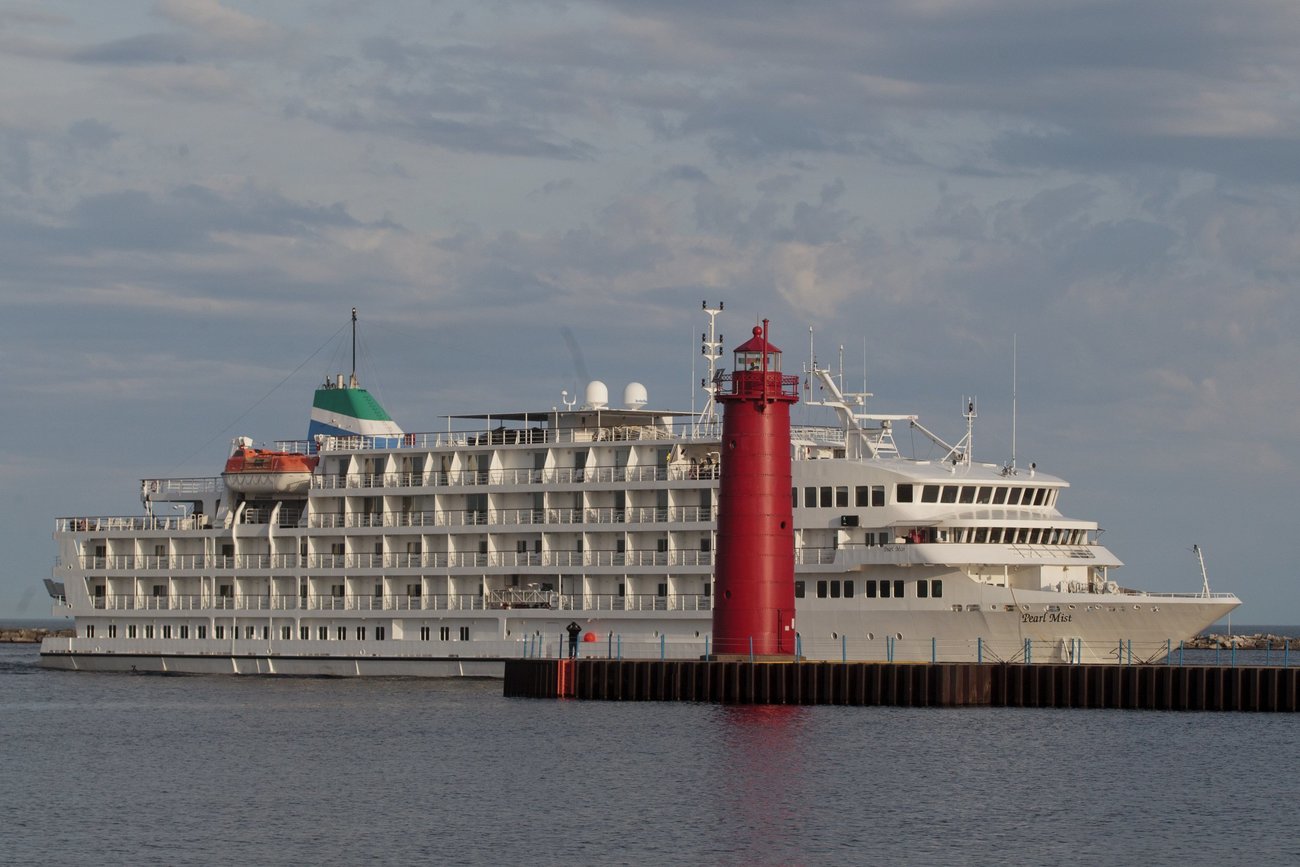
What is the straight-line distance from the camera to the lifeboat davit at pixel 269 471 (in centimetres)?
7681

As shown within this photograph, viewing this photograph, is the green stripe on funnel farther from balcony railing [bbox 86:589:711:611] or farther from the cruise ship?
balcony railing [bbox 86:589:711:611]

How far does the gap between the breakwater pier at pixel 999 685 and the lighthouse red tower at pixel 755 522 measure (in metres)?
0.88

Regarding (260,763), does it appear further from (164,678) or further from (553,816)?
(164,678)

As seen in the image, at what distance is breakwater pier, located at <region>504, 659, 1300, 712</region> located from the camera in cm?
5291

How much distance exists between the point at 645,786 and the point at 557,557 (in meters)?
28.2

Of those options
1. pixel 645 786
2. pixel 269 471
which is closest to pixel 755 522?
pixel 645 786

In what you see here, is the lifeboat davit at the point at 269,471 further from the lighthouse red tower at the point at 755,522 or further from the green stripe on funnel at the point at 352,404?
the lighthouse red tower at the point at 755,522

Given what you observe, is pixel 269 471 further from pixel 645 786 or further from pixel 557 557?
pixel 645 786

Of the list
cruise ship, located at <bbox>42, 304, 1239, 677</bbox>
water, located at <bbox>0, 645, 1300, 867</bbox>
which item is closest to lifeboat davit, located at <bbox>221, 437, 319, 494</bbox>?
cruise ship, located at <bbox>42, 304, 1239, 677</bbox>

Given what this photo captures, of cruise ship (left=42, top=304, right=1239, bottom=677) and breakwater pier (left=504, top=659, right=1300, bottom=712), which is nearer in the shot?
breakwater pier (left=504, top=659, right=1300, bottom=712)

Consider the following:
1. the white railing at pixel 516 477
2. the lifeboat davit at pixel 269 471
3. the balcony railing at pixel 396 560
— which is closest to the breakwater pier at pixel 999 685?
the balcony railing at pixel 396 560

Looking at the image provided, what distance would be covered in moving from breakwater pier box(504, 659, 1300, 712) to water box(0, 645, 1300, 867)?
0.58 m

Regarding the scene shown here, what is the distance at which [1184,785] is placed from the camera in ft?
139

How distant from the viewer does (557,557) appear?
69812 mm
